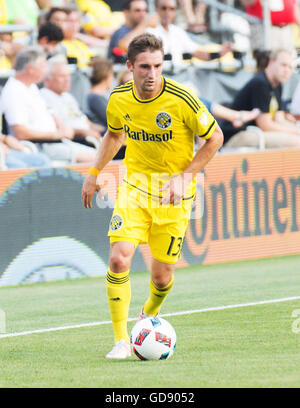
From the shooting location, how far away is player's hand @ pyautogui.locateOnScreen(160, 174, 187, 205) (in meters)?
7.04

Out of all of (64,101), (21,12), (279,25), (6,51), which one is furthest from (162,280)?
(279,25)

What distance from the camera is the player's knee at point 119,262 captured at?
702cm

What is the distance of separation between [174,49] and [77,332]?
7378 millimetres

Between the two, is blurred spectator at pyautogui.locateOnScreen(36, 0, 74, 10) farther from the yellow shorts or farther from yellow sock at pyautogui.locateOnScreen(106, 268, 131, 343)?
yellow sock at pyautogui.locateOnScreen(106, 268, 131, 343)

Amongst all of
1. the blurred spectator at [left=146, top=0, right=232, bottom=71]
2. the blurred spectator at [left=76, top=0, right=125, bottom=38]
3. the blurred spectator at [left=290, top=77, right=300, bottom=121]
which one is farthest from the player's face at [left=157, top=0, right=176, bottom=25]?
the blurred spectator at [left=290, top=77, right=300, bottom=121]

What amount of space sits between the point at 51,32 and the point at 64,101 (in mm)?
1134

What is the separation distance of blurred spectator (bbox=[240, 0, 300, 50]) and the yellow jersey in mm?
8886

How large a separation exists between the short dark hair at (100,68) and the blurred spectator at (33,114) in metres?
0.86

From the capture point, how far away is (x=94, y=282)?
1125cm

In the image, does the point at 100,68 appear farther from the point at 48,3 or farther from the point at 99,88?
the point at 48,3

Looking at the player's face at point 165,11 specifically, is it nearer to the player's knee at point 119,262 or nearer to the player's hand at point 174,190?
the player's hand at point 174,190

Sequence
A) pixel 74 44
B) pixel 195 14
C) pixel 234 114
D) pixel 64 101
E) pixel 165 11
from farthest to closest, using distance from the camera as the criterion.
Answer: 1. pixel 195 14
2. pixel 165 11
3. pixel 74 44
4. pixel 234 114
5. pixel 64 101

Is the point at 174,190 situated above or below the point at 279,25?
above

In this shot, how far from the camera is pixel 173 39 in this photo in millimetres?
14836
